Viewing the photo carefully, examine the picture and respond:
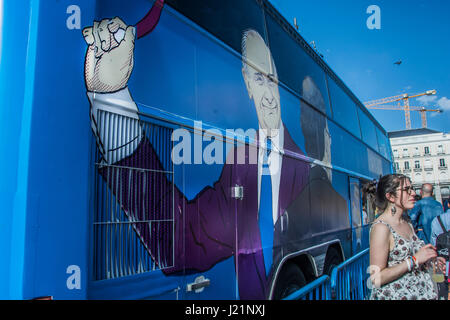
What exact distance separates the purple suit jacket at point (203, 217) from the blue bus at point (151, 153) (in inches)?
0.5

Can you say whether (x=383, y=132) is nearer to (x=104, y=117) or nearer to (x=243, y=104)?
(x=243, y=104)

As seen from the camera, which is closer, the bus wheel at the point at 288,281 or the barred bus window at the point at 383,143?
the bus wheel at the point at 288,281

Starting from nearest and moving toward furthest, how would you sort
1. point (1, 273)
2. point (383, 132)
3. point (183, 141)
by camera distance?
point (1, 273) → point (183, 141) → point (383, 132)

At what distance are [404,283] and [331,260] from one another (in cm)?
305

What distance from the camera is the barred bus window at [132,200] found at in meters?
1.79

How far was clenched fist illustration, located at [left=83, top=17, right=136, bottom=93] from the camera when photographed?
5.91ft

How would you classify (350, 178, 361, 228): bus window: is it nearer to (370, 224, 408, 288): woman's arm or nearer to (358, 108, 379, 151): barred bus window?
(358, 108, 379, 151): barred bus window

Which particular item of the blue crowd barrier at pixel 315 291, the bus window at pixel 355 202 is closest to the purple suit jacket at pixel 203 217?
the blue crowd barrier at pixel 315 291

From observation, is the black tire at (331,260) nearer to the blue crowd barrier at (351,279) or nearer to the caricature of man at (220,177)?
the blue crowd barrier at (351,279)

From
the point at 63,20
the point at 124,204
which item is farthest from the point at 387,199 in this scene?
the point at 63,20

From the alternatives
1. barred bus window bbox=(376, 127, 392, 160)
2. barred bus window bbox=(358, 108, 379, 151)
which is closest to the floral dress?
barred bus window bbox=(358, 108, 379, 151)

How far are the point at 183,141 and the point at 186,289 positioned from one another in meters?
1.03

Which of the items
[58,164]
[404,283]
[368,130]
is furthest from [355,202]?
[58,164]

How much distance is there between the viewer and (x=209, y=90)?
2.83 m
